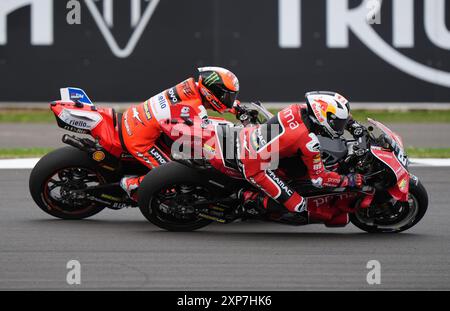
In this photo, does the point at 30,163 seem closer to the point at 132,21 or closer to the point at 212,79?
the point at 132,21

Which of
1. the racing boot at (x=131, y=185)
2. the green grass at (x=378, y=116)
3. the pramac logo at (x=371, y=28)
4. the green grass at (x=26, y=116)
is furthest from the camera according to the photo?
the green grass at (x=26, y=116)

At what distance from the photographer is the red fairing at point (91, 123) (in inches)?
400

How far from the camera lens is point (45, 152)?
15.3 metres

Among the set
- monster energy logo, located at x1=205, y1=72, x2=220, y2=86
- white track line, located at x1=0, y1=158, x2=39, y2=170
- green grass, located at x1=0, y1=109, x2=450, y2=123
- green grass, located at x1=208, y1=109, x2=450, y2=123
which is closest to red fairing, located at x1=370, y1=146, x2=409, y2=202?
monster energy logo, located at x1=205, y1=72, x2=220, y2=86

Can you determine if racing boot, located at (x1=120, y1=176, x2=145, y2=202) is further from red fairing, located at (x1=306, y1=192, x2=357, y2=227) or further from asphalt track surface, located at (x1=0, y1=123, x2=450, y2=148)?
asphalt track surface, located at (x1=0, y1=123, x2=450, y2=148)

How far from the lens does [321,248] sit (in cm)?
918

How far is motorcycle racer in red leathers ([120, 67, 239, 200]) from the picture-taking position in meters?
10.1

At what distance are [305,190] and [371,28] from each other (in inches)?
337

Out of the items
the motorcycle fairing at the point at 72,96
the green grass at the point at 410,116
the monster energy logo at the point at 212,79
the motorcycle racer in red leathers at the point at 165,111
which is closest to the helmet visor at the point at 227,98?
the motorcycle racer in red leathers at the point at 165,111

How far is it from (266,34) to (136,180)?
26.6ft

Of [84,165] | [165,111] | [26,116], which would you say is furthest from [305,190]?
[26,116]

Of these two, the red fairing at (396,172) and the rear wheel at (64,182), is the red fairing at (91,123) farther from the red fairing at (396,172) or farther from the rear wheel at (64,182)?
the red fairing at (396,172)

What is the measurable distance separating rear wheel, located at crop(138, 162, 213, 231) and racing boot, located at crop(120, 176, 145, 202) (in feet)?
1.27

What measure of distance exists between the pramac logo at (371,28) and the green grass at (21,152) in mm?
4399
